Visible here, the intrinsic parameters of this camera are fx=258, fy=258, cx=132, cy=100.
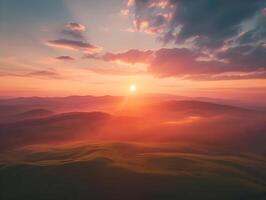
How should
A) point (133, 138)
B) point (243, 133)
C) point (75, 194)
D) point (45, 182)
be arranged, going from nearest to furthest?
1. point (75, 194)
2. point (45, 182)
3. point (133, 138)
4. point (243, 133)

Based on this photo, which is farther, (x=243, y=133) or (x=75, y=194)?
(x=243, y=133)

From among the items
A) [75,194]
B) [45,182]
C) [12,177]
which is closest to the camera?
[75,194]

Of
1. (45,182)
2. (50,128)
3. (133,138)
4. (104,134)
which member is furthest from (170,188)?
(50,128)

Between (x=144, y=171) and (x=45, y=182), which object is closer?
(x=45, y=182)

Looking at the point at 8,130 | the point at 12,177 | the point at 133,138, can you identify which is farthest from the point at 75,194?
the point at 8,130

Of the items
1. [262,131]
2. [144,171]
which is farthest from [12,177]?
[262,131]

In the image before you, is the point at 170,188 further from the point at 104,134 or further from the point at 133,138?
the point at 104,134

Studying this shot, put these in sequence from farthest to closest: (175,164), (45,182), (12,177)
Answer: (175,164)
(12,177)
(45,182)

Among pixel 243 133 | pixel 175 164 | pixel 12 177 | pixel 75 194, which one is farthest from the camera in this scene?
pixel 243 133

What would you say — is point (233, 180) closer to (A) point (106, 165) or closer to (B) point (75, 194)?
(A) point (106, 165)

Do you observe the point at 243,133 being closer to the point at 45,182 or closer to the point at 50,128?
the point at 50,128
